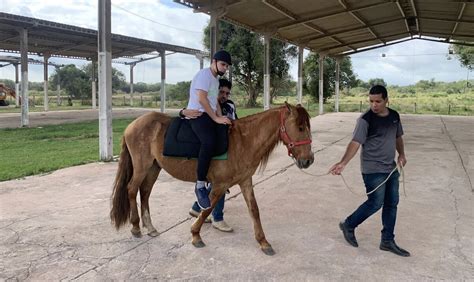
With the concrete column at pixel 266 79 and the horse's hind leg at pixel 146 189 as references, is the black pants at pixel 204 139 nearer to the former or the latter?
the horse's hind leg at pixel 146 189

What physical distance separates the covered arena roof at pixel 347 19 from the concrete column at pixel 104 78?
3.44 m

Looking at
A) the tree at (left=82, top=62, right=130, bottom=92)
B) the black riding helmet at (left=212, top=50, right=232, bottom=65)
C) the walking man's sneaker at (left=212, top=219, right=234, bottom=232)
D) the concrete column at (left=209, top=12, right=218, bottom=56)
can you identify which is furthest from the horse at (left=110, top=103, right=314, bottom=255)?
the tree at (left=82, top=62, right=130, bottom=92)

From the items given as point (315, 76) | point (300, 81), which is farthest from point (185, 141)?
point (315, 76)

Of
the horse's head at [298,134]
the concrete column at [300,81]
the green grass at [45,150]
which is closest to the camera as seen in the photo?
the horse's head at [298,134]

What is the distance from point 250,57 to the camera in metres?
34.1

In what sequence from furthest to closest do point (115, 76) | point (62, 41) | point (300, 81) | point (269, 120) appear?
point (115, 76) → point (62, 41) → point (300, 81) → point (269, 120)

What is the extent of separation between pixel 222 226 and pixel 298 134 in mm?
1471

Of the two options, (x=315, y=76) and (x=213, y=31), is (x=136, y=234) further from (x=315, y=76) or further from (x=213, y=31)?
(x=315, y=76)

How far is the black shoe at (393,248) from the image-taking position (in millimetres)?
3722

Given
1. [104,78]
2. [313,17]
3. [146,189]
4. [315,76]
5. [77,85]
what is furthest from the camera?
[77,85]

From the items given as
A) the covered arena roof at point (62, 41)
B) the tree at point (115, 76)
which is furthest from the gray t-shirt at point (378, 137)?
the tree at point (115, 76)

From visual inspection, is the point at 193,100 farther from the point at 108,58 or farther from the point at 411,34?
the point at 411,34

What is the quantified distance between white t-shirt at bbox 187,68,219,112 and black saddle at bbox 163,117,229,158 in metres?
0.21

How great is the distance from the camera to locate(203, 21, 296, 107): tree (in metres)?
33.3
